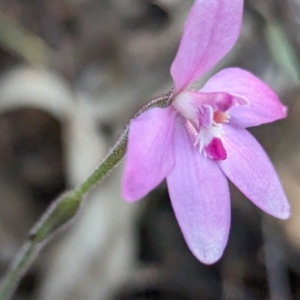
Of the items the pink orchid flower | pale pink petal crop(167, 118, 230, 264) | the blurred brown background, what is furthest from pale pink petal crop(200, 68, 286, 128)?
the blurred brown background

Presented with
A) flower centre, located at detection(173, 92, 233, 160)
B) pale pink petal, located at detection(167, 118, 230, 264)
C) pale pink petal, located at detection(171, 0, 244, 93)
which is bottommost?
pale pink petal, located at detection(167, 118, 230, 264)

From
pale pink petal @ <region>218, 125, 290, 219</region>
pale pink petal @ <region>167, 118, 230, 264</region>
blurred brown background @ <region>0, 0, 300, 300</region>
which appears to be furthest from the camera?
blurred brown background @ <region>0, 0, 300, 300</region>

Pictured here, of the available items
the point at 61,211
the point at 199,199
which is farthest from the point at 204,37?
the point at 61,211

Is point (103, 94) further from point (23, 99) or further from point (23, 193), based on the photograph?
point (23, 193)

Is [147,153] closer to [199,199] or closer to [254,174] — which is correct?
[199,199]

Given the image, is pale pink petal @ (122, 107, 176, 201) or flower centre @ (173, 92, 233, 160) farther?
flower centre @ (173, 92, 233, 160)

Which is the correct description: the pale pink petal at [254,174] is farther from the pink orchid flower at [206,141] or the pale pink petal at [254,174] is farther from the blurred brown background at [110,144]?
the blurred brown background at [110,144]

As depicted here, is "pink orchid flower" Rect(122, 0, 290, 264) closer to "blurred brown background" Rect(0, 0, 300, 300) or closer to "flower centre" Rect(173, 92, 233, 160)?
"flower centre" Rect(173, 92, 233, 160)
